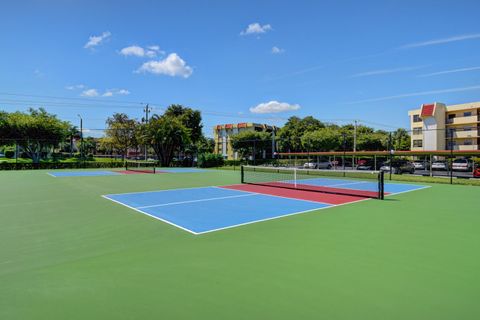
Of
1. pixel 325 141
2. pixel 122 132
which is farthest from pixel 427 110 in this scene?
pixel 122 132

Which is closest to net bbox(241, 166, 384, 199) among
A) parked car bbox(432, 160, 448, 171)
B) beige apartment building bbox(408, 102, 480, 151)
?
parked car bbox(432, 160, 448, 171)

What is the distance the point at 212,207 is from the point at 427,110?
5386cm

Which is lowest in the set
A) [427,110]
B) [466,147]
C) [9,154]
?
[9,154]

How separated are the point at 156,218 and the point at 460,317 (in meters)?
6.02

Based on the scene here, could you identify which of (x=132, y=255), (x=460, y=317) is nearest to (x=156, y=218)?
(x=132, y=255)

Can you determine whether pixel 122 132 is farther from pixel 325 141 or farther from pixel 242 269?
pixel 242 269

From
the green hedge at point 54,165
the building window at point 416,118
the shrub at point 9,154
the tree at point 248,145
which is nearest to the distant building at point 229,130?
the tree at point 248,145

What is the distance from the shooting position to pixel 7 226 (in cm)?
646

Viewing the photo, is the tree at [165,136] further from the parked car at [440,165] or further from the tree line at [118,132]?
the parked car at [440,165]

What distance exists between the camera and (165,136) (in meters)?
35.3

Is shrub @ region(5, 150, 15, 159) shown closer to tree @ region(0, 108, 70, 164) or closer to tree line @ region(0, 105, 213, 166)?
tree line @ region(0, 105, 213, 166)

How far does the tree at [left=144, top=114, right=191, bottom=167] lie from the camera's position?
35.3 m

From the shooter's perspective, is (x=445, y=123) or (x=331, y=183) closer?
(x=331, y=183)

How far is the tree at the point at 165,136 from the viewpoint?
35344 millimetres
